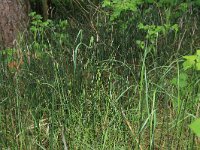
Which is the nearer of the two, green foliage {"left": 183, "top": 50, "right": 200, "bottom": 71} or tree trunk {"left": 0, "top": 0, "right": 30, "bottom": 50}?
green foliage {"left": 183, "top": 50, "right": 200, "bottom": 71}

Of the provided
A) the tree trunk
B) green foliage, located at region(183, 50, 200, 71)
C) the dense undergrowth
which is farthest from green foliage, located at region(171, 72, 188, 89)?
the tree trunk

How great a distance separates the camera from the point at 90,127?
212 centimetres

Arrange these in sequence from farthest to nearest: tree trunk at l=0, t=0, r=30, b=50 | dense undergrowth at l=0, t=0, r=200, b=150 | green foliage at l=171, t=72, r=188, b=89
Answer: tree trunk at l=0, t=0, r=30, b=50, green foliage at l=171, t=72, r=188, b=89, dense undergrowth at l=0, t=0, r=200, b=150

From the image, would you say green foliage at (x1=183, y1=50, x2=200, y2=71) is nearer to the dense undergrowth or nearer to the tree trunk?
the dense undergrowth

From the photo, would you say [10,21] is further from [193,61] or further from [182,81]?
[193,61]

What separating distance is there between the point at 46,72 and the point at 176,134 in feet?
3.23

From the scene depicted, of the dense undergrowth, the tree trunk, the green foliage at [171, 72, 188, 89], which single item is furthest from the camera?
the tree trunk

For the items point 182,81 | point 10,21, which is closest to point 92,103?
point 182,81

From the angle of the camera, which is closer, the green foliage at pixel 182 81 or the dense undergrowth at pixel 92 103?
the dense undergrowth at pixel 92 103

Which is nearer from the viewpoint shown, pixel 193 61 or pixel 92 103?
pixel 193 61

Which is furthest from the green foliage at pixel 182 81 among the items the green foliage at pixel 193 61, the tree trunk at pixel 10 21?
the tree trunk at pixel 10 21

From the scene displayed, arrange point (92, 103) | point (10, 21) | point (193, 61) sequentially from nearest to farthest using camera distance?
point (193, 61)
point (92, 103)
point (10, 21)

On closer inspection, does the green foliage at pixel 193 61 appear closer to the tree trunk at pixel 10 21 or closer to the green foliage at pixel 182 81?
the green foliage at pixel 182 81

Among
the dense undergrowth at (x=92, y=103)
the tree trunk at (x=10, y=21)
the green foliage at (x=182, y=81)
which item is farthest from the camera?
the tree trunk at (x=10, y=21)
